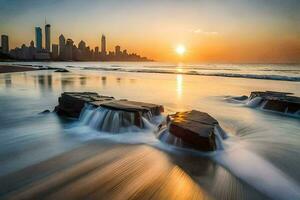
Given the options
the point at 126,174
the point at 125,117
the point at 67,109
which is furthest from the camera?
the point at 67,109

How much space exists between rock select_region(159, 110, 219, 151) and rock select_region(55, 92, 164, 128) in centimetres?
114

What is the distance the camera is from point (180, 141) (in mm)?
5840

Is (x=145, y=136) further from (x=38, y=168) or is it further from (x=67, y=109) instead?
(x=67, y=109)

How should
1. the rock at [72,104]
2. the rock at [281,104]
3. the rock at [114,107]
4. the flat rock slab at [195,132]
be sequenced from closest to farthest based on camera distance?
1. the flat rock slab at [195,132]
2. the rock at [114,107]
3. the rock at [72,104]
4. the rock at [281,104]

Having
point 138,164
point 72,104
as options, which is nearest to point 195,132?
point 138,164

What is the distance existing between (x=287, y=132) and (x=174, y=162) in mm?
4715

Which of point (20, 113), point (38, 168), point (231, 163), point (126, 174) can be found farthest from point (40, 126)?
point (231, 163)

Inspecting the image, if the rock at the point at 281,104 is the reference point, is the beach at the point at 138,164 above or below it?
below

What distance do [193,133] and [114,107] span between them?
298 centimetres

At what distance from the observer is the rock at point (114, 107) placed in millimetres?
7457

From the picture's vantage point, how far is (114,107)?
7711 millimetres

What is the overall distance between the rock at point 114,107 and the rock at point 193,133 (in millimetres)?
1141

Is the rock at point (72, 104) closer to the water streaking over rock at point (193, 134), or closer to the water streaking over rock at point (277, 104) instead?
the water streaking over rock at point (193, 134)

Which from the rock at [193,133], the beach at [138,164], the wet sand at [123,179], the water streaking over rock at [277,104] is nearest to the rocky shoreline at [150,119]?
the rock at [193,133]
